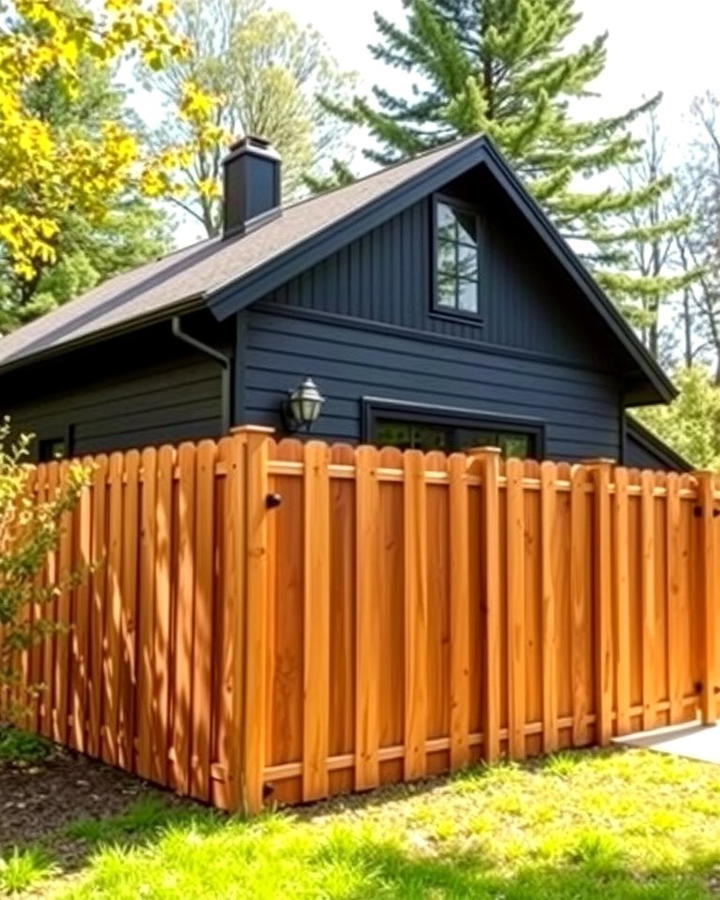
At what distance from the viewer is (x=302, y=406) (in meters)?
7.86

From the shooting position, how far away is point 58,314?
13.2 metres

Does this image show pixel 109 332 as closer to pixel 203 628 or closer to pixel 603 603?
pixel 203 628

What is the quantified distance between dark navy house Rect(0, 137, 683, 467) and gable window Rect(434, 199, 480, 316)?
0.02m

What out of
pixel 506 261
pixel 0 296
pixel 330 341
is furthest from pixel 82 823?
pixel 0 296

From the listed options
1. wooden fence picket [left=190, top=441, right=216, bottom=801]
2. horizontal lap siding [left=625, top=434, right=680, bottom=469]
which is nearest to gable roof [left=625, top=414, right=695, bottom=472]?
horizontal lap siding [left=625, top=434, right=680, bottom=469]

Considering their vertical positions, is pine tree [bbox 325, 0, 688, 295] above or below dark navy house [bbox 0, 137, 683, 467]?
above

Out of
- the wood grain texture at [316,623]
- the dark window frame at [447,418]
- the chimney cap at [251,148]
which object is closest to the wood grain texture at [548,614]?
the wood grain texture at [316,623]

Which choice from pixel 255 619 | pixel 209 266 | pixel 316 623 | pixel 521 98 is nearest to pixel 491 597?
pixel 316 623

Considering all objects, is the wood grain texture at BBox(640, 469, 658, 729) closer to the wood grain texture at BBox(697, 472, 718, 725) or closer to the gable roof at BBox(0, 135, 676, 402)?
the wood grain texture at BBox(697, 472, 718, 725)

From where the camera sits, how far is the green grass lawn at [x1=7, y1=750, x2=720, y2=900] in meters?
3.27

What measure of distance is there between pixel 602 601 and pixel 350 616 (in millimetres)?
1825

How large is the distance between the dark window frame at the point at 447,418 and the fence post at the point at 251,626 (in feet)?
14.8

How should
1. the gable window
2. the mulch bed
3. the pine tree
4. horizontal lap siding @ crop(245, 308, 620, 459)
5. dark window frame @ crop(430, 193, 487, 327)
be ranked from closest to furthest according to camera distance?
1. the mulch bed
2. horizontal lap siding @ crop(245, 308, 620, 459)
3. dark window frame @ crop(430, 193, 487, 327)
4. the gable window
5. the pine tree

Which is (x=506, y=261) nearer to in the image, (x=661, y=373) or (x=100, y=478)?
(x=661, y=373)
